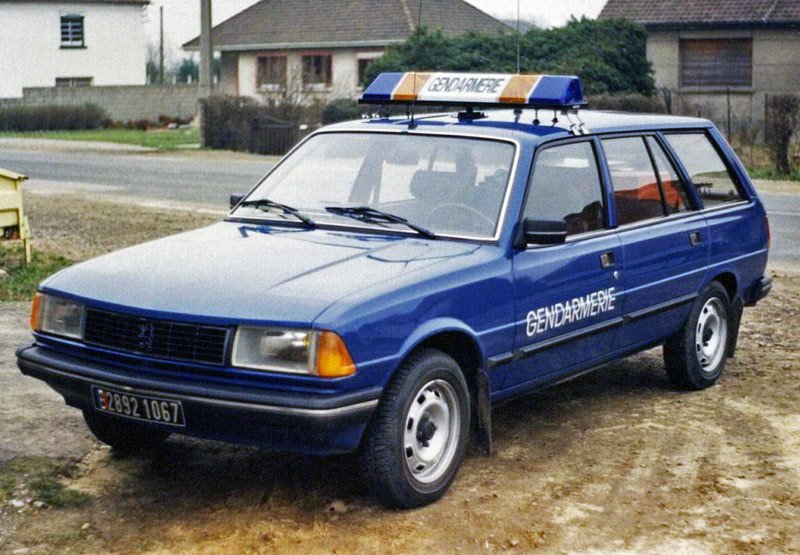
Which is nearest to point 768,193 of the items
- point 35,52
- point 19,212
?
point 19,212

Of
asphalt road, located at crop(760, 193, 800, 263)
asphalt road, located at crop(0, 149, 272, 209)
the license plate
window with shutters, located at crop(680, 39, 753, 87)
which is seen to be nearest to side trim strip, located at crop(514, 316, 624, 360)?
the license plate

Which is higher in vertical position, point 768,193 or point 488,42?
point 488,42

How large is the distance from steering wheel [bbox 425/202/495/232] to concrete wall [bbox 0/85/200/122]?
4421 cm

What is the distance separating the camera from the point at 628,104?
94.0ft

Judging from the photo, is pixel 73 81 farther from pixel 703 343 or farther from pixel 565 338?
pixel 565 338

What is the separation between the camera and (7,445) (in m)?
6.22

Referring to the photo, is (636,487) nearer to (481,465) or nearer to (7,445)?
(481,465)

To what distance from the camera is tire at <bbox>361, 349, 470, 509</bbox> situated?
16.7 ft

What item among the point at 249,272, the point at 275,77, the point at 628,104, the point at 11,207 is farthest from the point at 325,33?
the point at 249,272

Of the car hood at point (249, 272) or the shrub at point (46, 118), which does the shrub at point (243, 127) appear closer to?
the shrub at point (46, 118)

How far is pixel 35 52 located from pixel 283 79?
28.1 m

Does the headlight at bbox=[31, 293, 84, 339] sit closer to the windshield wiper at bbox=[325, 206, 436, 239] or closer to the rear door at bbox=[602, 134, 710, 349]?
the windshield wiper at bbox=[325, 206, 436, 239]

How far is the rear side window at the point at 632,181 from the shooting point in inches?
266

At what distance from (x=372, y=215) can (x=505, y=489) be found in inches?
56.9
